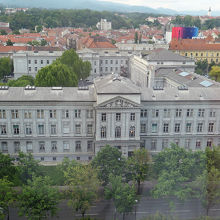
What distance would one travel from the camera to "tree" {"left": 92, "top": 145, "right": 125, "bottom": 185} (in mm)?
21297

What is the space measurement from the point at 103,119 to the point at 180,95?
7562 millimetres

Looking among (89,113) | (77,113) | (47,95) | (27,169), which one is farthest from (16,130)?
(27,169)

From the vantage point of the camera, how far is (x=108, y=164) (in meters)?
21.5

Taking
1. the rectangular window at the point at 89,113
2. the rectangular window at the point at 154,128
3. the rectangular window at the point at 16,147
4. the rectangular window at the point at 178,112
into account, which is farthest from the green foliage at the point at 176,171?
the rectangular window at the point at 16,147

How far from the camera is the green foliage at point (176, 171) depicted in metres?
19.3

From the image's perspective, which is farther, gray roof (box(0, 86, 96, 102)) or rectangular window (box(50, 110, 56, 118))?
rectangular window (box(50, 110, 56, 118))

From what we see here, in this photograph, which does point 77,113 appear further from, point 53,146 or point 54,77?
point 54,77

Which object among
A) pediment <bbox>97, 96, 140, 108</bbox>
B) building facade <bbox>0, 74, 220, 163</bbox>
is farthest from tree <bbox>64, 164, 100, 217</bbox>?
pediment <bbox>97, 96, 140, 108</bbox>

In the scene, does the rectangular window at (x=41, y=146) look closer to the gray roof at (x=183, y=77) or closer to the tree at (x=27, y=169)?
the tree at (x=27, y=169)

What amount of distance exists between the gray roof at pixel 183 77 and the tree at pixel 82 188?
1811 cm

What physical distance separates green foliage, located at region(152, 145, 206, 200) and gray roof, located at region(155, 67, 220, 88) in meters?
13.1

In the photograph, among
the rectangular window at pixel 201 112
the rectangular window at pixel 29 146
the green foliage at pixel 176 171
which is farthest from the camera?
the rectangular window at pixel 201 112

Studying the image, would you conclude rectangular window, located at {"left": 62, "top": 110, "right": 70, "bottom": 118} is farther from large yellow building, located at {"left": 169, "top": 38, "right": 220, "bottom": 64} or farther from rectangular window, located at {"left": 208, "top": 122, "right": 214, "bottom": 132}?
large yellow building, located at {"left": 169, "top": 38, "right": 220, "bottom": 64}

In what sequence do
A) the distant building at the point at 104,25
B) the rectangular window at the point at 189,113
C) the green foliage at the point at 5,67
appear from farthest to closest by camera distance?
the distant building at the point at 104,25, the green foliage at the point at 5,67, the rectangular window at the point at 189,113
